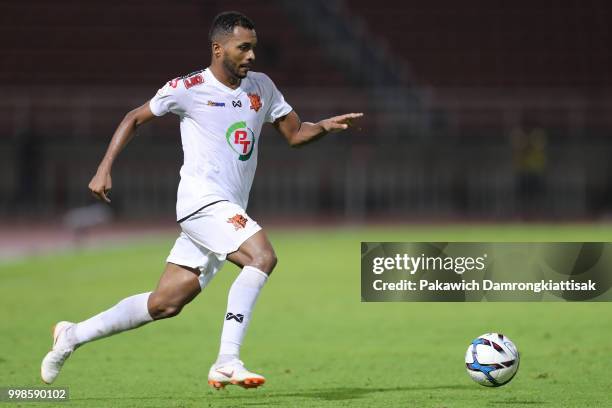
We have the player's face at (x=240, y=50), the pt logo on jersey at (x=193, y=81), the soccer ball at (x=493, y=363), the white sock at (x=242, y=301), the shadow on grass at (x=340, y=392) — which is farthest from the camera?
the shadow on grass at (x=340, y=392)

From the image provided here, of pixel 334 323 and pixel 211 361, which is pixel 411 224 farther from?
pixel 211 361

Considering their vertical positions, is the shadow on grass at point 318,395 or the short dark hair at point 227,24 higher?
the short dark hair at point 227,24

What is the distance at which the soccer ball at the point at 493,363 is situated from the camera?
789cm

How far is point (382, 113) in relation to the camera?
1134 inches

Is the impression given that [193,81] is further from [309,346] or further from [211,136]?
[309,346]

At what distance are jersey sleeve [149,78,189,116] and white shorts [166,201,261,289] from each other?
67 cm

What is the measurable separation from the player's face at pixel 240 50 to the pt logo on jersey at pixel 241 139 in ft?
1.10

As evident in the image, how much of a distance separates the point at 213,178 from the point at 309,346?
3713mm

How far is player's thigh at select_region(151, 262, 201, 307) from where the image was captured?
7645 millimetres

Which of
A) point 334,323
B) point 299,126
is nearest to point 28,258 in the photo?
point 334,323

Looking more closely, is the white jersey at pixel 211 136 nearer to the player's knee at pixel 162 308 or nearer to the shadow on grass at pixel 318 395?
the player's knee at pixel 162 308

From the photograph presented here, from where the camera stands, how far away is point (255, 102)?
25.6 feet

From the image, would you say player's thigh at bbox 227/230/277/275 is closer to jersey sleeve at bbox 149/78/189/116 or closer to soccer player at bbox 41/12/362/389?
soccer player at bbox 41/12/362/389

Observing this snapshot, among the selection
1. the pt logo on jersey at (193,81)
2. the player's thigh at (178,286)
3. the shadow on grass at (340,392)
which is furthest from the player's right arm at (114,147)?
the shadow on grass at (340,392)
